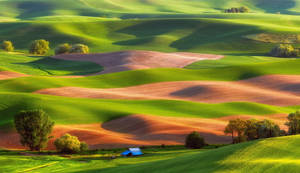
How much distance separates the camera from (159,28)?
16575 cm

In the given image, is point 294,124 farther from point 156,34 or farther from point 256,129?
point 156,34

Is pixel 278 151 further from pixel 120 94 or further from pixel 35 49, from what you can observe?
pixel 35 49

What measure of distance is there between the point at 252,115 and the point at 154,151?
17.5 meters

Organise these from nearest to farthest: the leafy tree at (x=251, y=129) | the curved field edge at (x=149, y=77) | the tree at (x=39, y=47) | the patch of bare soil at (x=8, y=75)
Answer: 1. the leafy tree at (x=251, y=129)
2. the curved field edge at (x=149, y=77)
3. the patch of bare soil at (x=8, y=75)
4. the tree at (x=39, y=47)

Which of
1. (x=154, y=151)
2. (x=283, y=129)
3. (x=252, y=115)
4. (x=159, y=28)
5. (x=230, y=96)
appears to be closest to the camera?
(x=154, y=151)

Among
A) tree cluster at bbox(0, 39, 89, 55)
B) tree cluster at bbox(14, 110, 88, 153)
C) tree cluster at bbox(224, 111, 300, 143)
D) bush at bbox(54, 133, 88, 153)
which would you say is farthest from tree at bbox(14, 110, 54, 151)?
tree cluster at bbox(0, 39, 89, 55)

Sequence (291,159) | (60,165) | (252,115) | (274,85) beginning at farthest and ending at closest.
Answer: (274,85) < (252,115) < (60,165) < (291,159)

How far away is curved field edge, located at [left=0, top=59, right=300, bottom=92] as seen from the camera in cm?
7812

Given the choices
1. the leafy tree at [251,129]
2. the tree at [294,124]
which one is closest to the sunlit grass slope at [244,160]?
the leafy tree at [251,129]

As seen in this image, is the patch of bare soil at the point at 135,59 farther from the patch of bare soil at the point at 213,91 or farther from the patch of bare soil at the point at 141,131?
the patch of bare soil at the point at 141,131

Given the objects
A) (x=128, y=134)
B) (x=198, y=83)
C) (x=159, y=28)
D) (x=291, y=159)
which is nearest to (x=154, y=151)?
(x=128, y=134)

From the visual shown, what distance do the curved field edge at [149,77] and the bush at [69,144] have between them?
88.2ft

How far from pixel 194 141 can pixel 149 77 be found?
121 ft

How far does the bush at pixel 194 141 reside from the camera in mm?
49062
